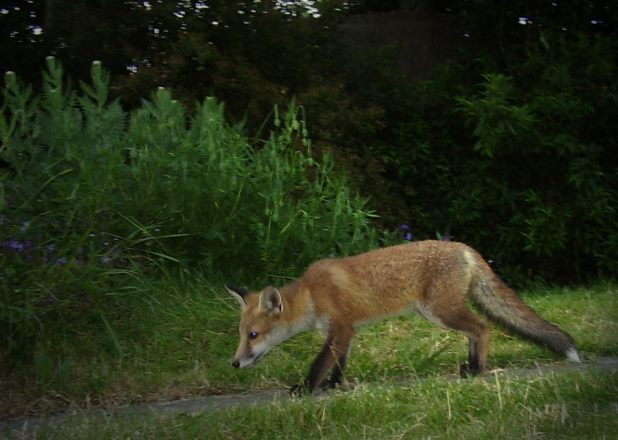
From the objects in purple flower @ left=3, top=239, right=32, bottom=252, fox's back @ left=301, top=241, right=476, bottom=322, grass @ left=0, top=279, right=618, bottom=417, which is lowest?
grass @ left=0, top=279, right=618, bottom=417

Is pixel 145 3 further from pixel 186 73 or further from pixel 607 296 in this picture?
pixel 607 296

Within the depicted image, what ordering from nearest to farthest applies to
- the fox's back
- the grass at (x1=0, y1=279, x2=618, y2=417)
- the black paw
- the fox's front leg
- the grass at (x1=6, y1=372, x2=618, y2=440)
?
the grass at (x1=6, y1=372, x2=618, y2=440) < the fox's front leg < the grass at (x1=0, y1=279, x2=618, y2=417) < the black paw < the fox's back

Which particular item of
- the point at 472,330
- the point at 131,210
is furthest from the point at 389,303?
the point at 131,210

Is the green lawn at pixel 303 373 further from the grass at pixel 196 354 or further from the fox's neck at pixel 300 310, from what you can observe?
the fox's neck at pixel 300 310

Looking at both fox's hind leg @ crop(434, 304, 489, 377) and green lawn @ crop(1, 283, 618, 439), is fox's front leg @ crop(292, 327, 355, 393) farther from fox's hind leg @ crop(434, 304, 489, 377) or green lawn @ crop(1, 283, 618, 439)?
fox's hind leg @ crop(434, 304, 489, 377)

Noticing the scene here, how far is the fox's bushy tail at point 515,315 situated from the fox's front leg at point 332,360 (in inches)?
38.3

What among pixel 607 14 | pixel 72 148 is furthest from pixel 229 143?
pixel 607 14

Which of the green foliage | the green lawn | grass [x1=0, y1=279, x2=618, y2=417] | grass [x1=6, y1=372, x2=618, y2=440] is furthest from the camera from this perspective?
the green foliage

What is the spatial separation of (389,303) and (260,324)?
3.02ft

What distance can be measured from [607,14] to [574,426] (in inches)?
351

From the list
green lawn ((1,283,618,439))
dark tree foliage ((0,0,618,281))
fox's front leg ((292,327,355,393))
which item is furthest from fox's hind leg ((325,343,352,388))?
dark tree foliage ((0,0,618,281))

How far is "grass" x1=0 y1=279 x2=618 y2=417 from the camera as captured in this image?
19.9 ft

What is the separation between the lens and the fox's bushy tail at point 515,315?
6.14 m

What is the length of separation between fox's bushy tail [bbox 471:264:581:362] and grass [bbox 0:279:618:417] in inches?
18.2
